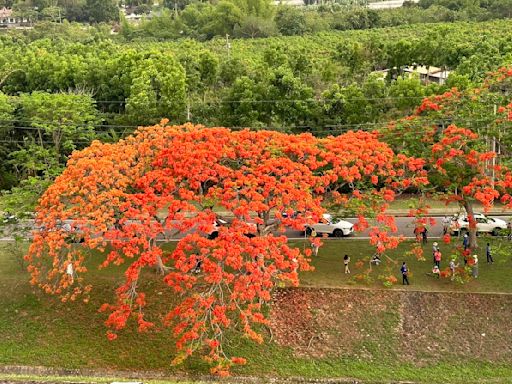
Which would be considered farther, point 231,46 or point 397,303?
point 231,46

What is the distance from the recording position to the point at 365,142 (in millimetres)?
25344

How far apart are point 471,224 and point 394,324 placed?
5534 mm

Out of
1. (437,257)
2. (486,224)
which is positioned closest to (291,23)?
(486,224)

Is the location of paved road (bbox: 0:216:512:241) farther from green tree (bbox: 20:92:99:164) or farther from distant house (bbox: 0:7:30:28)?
distant house (bbox: 0:7:30:28)

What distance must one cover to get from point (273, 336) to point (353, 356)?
2.87m

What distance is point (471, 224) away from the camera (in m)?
25.2

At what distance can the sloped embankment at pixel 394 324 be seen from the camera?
21.9 metres

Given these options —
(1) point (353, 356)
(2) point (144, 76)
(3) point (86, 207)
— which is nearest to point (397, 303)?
(1) point (353, 356)

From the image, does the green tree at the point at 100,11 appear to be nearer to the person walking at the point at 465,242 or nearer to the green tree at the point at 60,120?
the green tree at the point at 60,120

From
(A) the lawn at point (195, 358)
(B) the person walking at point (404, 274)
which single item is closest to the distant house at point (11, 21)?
(A) the lawn at point (195, 358)

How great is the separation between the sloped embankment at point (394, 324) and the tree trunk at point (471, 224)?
10.1 feet

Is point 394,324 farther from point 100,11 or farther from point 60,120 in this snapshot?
point 100,11

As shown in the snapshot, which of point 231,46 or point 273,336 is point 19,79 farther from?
point 273,336

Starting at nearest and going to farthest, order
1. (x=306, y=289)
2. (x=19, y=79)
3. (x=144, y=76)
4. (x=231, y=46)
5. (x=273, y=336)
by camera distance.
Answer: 1. (x=273, y=336)
2. (x=306, y=289)
3. (x=144, y=76)
4. (x=19, y=79)
5. (x=231, y=46)
